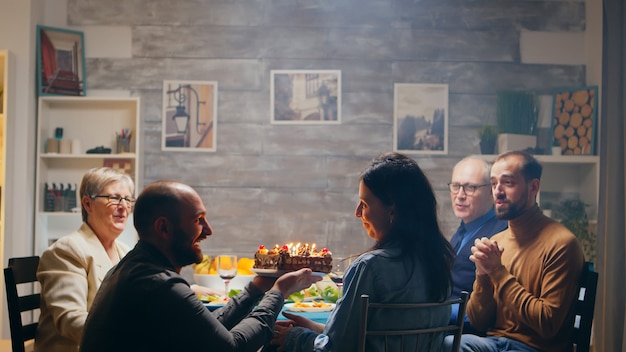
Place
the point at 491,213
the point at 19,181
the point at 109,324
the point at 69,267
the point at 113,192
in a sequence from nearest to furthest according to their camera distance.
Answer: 1. the point at 109,324
2. the point at 69,267
3. the point at 113,192
4. the point at 491,213
5. the point at 19,181

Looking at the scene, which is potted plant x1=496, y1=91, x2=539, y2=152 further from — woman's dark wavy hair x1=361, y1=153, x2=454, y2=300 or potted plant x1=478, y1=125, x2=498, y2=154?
woman's dark wavy hair x1=361, y1=153, x2=454, y2=300

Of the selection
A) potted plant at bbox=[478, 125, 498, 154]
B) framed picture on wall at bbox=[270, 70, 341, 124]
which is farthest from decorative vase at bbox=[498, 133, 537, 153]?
framed picture on wall at bbox=[270, 70, 341, 124]

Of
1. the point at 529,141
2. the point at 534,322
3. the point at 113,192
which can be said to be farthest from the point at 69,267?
the point at 529,141

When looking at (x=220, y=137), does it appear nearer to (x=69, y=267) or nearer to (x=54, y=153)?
(x=54, y=153)

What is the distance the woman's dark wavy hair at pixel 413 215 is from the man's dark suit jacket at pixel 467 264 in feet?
3.46

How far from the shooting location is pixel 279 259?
2703 millimetres

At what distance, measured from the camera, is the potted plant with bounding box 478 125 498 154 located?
532 centimetres

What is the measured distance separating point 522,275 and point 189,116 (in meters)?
3.28

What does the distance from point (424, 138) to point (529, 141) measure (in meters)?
0.79

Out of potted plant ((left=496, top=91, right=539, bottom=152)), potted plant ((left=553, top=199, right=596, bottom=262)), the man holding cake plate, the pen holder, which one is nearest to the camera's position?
the man holding cake plate

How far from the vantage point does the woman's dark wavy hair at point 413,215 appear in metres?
2.26

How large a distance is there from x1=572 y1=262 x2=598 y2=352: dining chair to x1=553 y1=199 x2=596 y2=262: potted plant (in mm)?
2401

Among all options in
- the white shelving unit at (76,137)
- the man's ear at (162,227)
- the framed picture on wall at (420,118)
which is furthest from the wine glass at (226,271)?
the framed picture on wall at (420,118)

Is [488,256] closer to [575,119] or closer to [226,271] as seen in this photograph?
[226,271]
